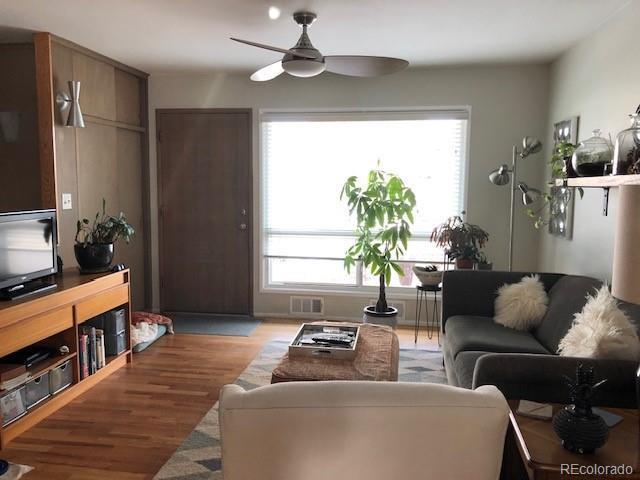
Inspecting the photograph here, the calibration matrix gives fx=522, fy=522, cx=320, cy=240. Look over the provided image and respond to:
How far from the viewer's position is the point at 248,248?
208 inches

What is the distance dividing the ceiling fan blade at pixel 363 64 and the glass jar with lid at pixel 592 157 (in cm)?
108

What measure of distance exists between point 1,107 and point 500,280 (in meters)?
3.92

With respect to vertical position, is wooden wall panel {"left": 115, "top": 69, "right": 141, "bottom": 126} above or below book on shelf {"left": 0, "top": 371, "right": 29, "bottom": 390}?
above

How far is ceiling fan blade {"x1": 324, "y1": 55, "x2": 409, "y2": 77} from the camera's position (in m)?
2.98

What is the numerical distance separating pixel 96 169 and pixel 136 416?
7.59ft

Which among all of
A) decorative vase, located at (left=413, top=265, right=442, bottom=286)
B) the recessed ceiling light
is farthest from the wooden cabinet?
decorative vase, located at (left=413, top=265, right=442, bottom=286)

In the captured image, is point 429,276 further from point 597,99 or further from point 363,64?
point 363,64

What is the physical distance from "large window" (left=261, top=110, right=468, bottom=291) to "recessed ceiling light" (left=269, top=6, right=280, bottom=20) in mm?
1758

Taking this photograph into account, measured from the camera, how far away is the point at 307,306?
5277mm

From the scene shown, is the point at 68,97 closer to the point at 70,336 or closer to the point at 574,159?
the point at 70,336

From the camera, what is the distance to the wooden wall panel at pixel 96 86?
420cm

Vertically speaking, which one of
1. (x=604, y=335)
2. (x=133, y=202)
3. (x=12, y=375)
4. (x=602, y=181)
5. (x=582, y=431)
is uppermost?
(x=602, y=181)

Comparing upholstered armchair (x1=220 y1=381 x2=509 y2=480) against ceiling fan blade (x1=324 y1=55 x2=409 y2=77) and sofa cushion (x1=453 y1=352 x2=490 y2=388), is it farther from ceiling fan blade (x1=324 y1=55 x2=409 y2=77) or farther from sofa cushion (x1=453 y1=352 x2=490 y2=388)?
ceiling fan blade (x1=324 y1=55 x2=409 y2=77)

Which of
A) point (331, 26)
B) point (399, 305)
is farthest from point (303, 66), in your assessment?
point (399, 305)
